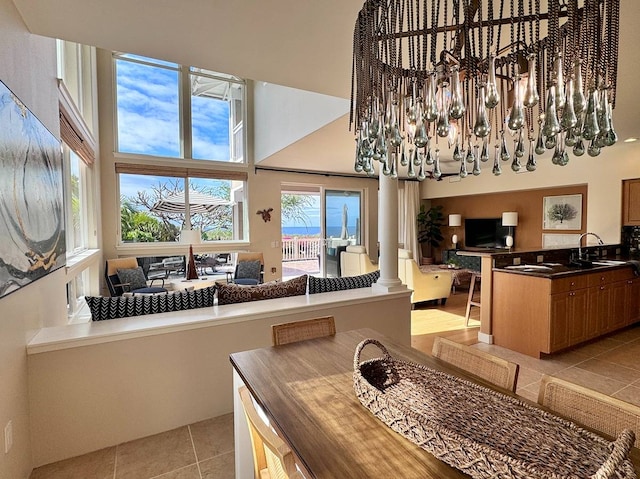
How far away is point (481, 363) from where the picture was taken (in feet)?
5.00

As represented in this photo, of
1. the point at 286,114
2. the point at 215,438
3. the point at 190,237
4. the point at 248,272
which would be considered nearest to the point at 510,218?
the point at 286,114

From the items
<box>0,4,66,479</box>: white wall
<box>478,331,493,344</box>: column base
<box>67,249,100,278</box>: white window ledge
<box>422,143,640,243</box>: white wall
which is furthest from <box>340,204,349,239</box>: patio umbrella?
<box>0,4,66,479</box>: white wall

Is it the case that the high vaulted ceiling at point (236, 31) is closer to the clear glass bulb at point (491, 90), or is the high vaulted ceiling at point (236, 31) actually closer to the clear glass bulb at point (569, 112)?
the clear glass bulb at point (491, 90)

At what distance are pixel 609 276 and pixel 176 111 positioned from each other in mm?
6987

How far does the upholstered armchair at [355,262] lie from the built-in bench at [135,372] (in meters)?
3.61

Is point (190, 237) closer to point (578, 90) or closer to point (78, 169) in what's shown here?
point (78, 169)

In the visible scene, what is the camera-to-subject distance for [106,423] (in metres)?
2.15

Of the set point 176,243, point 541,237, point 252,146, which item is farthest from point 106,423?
point 541,237

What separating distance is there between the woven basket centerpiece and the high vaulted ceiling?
182cm

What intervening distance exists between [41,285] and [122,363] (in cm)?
73

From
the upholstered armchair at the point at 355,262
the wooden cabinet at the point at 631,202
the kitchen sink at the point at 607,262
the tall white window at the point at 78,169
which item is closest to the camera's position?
the tall white window at the point at 78,169

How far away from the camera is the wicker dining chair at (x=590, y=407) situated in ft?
3.45

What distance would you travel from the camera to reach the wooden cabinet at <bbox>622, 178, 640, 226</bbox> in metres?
4.59

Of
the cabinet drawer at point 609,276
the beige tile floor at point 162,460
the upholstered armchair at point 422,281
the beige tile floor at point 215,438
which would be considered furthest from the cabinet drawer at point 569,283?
the beige tile floor at point 162,460
